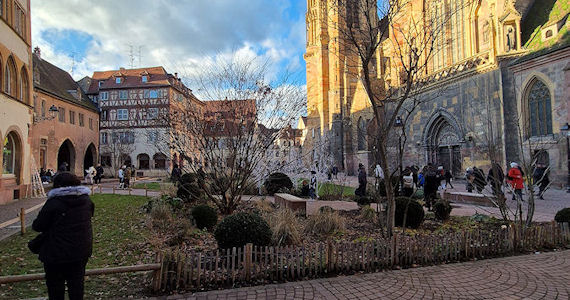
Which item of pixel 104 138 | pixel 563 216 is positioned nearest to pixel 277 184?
pixel 563 216

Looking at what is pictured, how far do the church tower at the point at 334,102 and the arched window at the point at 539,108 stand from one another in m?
14.8

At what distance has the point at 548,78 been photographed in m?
15.9

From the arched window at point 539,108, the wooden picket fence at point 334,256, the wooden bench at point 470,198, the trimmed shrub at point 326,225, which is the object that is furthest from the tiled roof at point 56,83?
the arched window at point 539,108

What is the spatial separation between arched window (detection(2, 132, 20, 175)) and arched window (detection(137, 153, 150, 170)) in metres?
27.8

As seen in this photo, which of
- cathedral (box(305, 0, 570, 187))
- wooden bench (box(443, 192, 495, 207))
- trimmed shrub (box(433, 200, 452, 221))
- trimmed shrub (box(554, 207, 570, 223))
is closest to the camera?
trimmed shrub (box(554, 207, 570, 223))

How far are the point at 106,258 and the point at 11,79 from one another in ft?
44.0

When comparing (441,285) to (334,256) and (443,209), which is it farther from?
(443,209)

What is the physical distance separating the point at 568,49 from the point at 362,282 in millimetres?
17160

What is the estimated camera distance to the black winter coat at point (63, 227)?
328 centimetres

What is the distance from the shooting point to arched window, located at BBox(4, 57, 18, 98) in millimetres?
14188

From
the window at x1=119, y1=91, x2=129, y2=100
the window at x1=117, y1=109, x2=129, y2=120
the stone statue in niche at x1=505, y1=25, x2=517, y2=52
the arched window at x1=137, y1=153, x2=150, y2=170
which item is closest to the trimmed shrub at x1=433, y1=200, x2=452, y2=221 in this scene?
the stone statue in niche at x1=505, y1=25, x2=517, y2=52

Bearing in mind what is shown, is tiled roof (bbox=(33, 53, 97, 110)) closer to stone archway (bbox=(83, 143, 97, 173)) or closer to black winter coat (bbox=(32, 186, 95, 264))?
stone archway (bbox=(83, 143, 97, 173))

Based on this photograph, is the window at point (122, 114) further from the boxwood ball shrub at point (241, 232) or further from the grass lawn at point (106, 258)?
the boxwood ball shrub at point (241, 232)

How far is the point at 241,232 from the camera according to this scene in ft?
18.8
